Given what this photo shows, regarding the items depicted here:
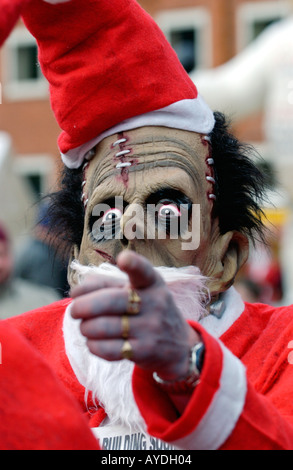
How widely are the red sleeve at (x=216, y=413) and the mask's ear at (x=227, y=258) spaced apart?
638 millimetres

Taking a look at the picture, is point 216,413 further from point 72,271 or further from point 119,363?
point 72,271

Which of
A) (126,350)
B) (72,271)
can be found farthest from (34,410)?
(72,271)

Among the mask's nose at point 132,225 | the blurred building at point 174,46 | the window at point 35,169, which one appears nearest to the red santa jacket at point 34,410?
the mask's nose at point 132,225

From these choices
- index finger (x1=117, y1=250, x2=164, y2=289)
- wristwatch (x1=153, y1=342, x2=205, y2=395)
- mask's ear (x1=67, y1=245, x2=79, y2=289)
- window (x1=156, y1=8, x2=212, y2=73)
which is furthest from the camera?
window (x1=156, y1=8, x2=212, y2=73)

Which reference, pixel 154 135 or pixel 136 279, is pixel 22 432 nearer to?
pixel 136 279

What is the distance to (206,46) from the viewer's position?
1431cm

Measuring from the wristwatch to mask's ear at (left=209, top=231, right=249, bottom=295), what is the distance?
2.22 ft

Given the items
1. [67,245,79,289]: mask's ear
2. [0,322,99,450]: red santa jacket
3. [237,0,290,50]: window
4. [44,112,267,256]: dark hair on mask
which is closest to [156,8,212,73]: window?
[237,0,290,50]: window

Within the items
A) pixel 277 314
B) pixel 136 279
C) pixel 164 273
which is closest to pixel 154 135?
pixel 164 273

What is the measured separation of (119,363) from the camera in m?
2.15

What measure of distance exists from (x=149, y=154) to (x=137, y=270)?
34.6 inches

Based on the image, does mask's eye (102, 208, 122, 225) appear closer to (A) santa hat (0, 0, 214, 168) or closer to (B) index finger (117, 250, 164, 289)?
(A) santa hat (0, 0, 214, 168)

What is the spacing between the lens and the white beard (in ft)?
7.00

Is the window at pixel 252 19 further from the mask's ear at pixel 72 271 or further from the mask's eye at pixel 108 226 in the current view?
the mask's eye at pixel 108 226
